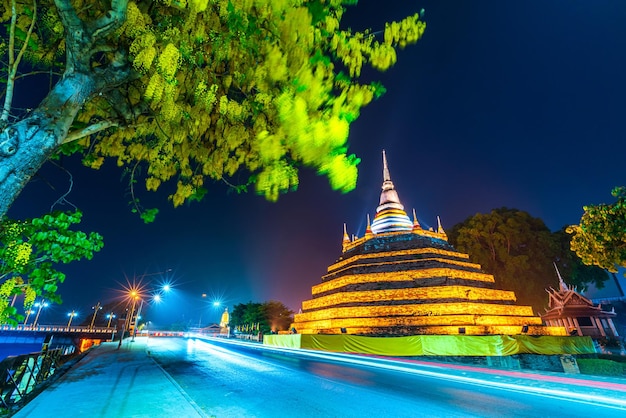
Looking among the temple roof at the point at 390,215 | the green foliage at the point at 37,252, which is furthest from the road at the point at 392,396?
the temple roof at the point at 390,215

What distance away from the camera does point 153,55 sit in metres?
3.28

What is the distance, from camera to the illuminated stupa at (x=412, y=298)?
22.7 meters

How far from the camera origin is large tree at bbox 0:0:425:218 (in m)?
3.00

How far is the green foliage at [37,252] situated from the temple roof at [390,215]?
3817 cm

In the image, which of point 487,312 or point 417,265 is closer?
point 487,312

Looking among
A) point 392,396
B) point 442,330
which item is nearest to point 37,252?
point 392,396

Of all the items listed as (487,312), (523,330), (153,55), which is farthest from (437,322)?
(153,55)

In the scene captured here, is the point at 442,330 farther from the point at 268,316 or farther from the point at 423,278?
the point at 268,316

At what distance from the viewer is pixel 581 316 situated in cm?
2814

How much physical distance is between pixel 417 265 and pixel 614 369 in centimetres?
1446

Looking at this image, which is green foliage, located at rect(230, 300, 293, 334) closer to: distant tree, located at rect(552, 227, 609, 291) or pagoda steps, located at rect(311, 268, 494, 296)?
pagoda steps, located at rect(311, 268, 494, 296)

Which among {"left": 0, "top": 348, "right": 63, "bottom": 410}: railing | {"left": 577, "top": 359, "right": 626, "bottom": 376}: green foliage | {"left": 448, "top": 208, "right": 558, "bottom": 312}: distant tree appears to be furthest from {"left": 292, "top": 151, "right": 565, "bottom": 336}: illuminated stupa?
{"left": 0, "top": 348, "right": 63, "bottom": 410}: railing

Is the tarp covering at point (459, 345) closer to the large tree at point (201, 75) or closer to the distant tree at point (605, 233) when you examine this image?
the distant tree at point (605, 233)

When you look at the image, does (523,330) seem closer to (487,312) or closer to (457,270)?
(487,312)
